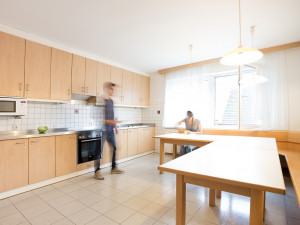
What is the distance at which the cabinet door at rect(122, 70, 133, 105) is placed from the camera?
4.36 metres

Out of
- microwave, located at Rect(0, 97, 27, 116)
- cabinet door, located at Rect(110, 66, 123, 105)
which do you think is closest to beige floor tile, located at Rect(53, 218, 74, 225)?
microwave, located at Rect(0, 97, 27, 116)

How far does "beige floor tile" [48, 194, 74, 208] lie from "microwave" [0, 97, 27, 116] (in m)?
1.38

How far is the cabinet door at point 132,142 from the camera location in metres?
4.13

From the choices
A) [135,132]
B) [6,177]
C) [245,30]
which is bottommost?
[6,177]

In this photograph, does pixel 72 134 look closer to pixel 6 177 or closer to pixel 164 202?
pixel 6 177

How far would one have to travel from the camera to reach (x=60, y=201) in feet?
7.07

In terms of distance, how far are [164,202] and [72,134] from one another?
198 centimetres

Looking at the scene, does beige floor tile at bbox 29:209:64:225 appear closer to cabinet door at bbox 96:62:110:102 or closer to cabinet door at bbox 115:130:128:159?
cabinet door at bbox 115:130:128:159

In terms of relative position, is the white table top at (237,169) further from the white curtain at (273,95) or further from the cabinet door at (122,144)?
the cabinet door at (122,144)

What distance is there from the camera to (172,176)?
121 inches

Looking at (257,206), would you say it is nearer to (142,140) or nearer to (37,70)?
(37,70)

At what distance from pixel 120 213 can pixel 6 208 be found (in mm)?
1427

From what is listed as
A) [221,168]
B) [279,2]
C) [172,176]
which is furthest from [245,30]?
[172,176]

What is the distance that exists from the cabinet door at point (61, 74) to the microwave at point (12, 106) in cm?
49
